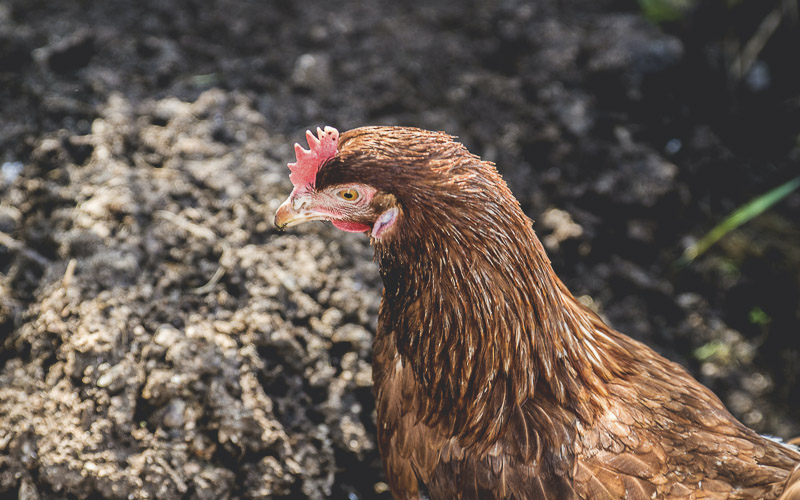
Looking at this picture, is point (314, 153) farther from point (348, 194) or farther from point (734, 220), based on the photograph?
point (734, 220)

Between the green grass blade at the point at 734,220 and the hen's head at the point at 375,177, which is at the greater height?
the green grass blade at the point at 734,220

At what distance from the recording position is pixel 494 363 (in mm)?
1846

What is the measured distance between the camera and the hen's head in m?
1.71

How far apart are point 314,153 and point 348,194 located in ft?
0.49

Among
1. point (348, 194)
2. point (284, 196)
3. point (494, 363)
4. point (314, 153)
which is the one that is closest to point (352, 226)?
point (348, 194)

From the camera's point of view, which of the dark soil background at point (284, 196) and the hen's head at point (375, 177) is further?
the dark soil background at point (284, 196)

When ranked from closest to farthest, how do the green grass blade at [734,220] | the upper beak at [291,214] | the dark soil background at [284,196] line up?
the upper beak at [291,214]
the dark soil background at [284,196]
the green grass blade at [734,220]

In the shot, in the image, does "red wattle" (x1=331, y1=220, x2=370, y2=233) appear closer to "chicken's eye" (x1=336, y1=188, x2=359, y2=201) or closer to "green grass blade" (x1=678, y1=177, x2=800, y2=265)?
"chicken's eye" (x1=336, y1=188, x2=359, y2=201)

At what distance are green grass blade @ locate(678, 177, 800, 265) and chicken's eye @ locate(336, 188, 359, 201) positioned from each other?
219cm

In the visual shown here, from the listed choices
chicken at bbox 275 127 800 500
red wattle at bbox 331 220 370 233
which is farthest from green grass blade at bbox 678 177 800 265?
red wattle at bbox 331 220 370 233

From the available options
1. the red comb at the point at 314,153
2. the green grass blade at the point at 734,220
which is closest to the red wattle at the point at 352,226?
the red comb at the point at 314,153

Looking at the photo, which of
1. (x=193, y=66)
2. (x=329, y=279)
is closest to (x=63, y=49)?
(x=193, y=66)

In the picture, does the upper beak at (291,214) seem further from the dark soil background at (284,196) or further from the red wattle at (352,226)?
the dark soil background at (284,196)

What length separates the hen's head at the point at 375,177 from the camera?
67.4 inches
